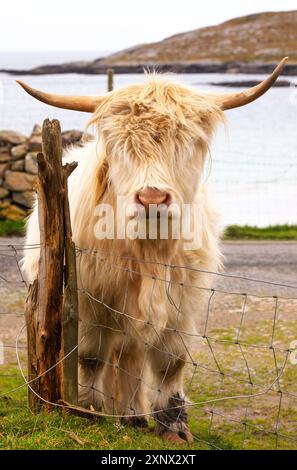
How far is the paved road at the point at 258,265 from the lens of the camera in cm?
1000

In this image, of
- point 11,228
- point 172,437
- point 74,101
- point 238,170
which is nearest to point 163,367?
point 172,437

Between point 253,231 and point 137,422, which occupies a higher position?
point 253,231

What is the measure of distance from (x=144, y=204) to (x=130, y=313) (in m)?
0.91

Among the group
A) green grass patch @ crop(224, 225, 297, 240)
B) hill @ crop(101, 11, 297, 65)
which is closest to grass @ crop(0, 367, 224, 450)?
green grass patch @ crop(224, 225, 297, 240)

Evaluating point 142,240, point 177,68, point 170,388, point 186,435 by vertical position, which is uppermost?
point 177,68

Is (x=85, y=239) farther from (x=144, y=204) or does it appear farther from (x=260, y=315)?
(x=260, y=315)

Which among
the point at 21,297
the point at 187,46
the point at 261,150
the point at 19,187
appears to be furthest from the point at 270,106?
the point at 21,297

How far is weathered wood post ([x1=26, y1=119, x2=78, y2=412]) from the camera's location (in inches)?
173

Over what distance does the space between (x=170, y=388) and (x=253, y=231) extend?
8.74m

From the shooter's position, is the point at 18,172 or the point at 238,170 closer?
the point at 18,172

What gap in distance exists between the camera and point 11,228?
1295cm

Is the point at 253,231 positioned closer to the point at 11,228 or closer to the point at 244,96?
the point at 11,228

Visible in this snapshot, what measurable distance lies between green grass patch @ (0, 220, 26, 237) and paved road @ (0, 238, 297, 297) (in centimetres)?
35

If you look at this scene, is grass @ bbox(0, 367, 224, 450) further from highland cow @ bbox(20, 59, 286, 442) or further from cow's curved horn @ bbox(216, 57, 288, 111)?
cow's curved horn @ bbox(216, 57, 288, 111)
